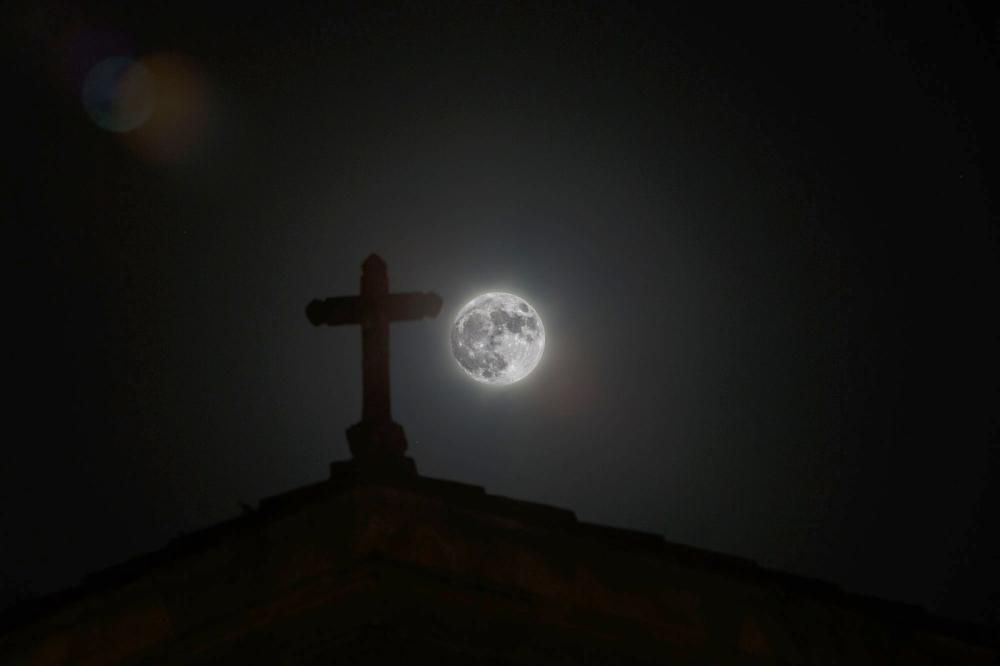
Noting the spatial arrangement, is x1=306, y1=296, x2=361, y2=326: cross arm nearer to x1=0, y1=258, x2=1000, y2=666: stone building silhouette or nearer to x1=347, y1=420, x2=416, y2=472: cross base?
x1=347, y1=420, x2=416, y2=472: cross base

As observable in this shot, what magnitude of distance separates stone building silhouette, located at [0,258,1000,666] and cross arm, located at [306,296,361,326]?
2.01 meters

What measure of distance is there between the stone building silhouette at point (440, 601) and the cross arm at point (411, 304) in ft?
6.44

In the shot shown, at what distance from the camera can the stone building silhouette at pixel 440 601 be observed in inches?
176

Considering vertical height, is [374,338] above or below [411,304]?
Result: below

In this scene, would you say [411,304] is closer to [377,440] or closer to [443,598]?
[377,440]

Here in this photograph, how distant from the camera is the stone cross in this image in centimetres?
687

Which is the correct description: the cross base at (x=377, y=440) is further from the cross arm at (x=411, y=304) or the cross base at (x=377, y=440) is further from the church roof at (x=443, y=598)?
the cross arm at (x=411, y=304)

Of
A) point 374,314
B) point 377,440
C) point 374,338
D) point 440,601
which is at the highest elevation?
point 374,314

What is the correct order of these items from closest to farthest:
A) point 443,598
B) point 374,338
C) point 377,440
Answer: point 443,598
point 377,440
point 374,338

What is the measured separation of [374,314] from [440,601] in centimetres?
284

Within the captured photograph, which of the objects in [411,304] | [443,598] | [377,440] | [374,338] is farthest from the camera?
[411,304]

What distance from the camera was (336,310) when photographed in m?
7.04

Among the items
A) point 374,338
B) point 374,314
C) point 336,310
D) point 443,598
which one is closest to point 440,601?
point 443,598

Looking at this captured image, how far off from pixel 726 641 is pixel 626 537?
0.85m
